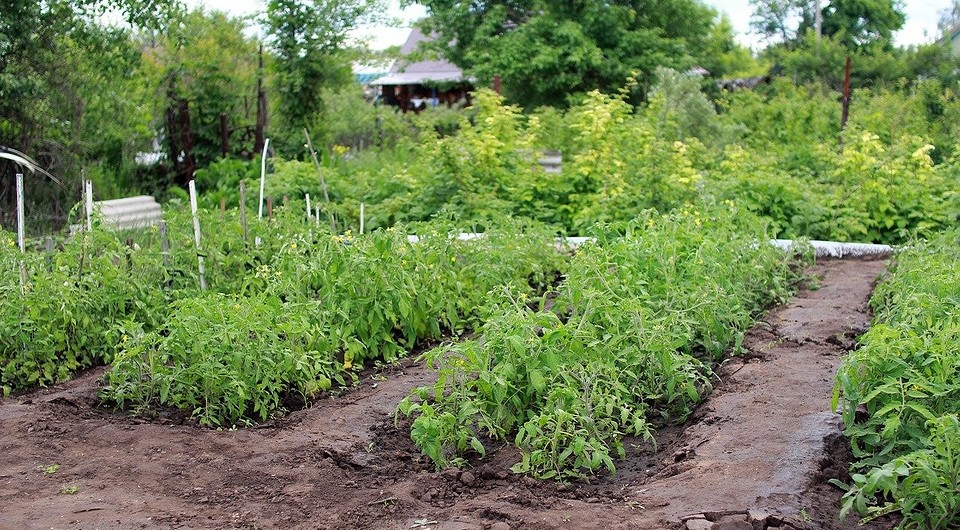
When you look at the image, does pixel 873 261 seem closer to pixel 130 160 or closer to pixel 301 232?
pixel 301 232

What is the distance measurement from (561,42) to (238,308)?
17330 millimetres

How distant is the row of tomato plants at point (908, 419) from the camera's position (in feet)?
12.1

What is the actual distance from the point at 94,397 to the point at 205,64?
36.3 feet

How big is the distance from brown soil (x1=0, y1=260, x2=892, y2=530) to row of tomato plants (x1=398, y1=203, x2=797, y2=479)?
0.14 metres

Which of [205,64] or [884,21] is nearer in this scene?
[205,64]

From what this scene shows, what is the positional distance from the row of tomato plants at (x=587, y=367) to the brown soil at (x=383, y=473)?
14cm

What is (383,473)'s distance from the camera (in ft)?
15.4

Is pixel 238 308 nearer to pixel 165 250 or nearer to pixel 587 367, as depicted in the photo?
pixel 587 367

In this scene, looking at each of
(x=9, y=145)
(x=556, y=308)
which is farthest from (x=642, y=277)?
(x=9, y=145)

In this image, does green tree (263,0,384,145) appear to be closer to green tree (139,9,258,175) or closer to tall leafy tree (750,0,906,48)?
green tree (139,9,258,175)

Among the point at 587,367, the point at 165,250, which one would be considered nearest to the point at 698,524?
the point at 587,367

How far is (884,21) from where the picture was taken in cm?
3650

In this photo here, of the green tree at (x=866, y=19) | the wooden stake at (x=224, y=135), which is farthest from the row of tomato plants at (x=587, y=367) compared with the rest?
the green tree at (x=866, y=19)

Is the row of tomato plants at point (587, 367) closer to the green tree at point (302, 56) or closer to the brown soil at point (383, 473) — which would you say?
the brown soil at point (383, 473)
